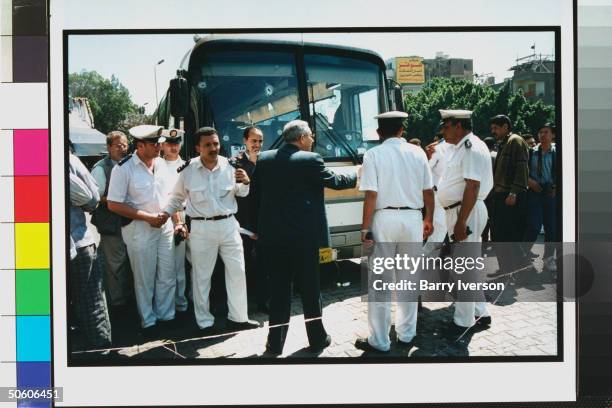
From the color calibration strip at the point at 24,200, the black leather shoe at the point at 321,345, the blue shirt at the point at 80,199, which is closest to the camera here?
the color calibration strip at the point at 24,200

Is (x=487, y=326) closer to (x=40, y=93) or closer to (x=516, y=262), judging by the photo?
(x=516, y=262)

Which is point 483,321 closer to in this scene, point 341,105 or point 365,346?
point 365,346

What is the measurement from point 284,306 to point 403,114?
1557 millimetres

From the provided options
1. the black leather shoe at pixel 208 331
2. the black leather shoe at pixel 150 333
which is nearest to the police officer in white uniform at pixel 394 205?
the black leather shoe at pixel 208 331

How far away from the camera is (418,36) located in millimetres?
2992

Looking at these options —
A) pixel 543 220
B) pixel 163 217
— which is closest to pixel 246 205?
pixel 163 217

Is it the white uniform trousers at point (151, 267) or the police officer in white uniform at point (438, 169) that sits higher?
the police officer in white uniform at point (438, 169)

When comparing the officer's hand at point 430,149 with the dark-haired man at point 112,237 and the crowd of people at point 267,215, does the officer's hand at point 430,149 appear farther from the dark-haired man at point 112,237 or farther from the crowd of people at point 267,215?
the dark-haired man at point 112,237

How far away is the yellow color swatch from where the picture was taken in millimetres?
2854

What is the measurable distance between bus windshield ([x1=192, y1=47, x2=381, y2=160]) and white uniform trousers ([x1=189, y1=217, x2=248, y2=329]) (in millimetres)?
661

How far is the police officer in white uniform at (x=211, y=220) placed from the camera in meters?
3.58

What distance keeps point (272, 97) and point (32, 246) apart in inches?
76.8

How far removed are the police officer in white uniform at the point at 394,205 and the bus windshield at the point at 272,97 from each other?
0.70 meters

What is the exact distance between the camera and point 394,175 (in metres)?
3.29
